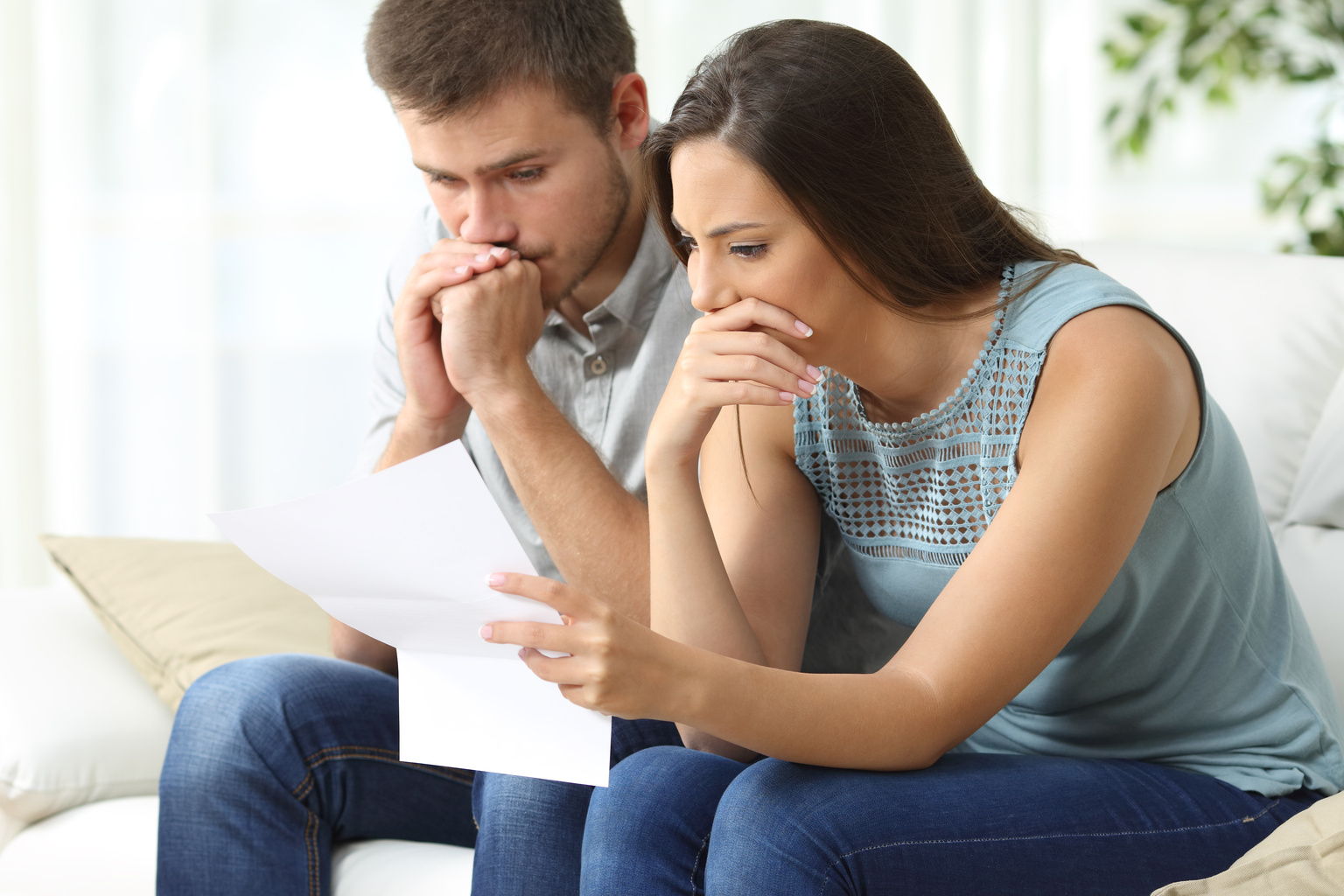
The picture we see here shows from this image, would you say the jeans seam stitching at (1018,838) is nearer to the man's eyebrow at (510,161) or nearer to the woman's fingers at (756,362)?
the woman's fingers at (756,362)

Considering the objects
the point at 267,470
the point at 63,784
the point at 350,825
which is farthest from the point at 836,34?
the point at 267,470

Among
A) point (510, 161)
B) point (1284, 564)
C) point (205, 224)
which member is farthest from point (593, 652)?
point (205, 224)

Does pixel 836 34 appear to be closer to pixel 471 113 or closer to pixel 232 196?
pixel 471 113

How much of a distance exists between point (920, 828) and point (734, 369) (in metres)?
0.38

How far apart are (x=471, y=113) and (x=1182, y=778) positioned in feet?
2.93

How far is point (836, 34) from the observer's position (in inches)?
38.2

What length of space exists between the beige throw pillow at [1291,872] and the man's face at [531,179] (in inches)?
34.5

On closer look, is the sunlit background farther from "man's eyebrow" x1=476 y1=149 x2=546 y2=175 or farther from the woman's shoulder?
the woman's shoulder

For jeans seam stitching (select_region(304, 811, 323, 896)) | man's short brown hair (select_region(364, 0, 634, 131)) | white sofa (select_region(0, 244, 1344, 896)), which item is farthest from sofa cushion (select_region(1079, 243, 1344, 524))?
jeans seam stitching (select_region(304, 811, 323, 896))

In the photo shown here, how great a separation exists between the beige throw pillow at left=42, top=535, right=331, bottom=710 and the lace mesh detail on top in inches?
27.9

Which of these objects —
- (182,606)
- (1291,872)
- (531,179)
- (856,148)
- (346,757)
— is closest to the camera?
(1291,872)

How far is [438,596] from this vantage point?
0.82 m

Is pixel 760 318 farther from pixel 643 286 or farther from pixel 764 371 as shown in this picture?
pixel 643 286

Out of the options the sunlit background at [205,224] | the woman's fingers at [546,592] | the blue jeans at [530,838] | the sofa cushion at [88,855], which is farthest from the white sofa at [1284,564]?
the sunlit background at [205,224]
